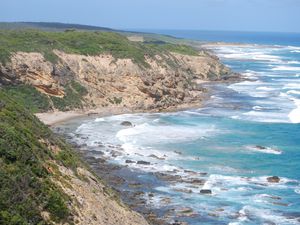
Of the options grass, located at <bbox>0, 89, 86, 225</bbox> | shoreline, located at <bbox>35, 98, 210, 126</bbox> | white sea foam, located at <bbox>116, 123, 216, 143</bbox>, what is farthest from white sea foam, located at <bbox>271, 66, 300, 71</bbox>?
grass, located at <bbox>0, 89, 86, 225</bbox>

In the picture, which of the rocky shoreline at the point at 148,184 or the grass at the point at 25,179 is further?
the rocky shoreline at the point at 148,184

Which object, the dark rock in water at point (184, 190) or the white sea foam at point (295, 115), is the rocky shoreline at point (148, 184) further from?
the white sea foam at point (295, 115)

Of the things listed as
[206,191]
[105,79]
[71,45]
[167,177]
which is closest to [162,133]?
[167,177]

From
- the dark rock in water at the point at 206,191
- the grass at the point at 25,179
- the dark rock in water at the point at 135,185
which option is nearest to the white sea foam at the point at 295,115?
the dark rock in water at the point at 206,191

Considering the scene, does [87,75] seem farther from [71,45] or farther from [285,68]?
[285,68]

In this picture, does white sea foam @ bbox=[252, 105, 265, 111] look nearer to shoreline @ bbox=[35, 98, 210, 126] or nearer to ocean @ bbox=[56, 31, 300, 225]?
ocean @ bbox=[56, 31, 300, 225]

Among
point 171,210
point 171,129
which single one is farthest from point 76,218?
point 171,129
